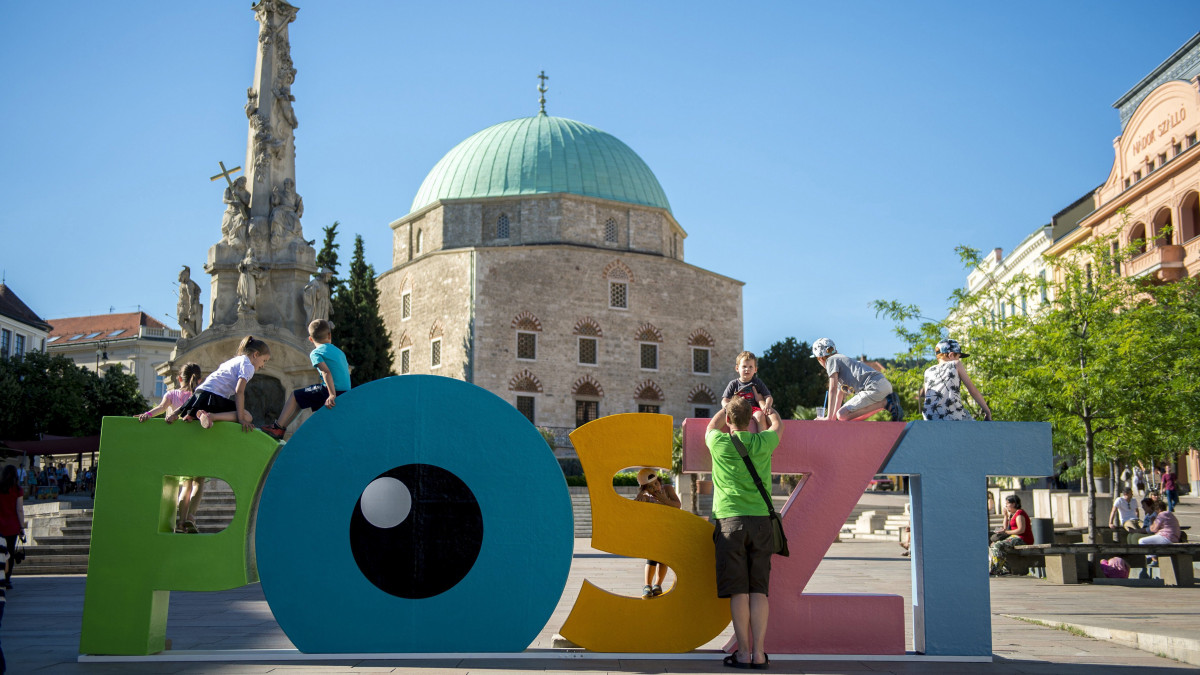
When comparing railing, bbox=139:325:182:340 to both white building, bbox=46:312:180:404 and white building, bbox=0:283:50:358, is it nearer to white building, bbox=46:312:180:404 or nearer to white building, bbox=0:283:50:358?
white building, bbox=46:312:180:404

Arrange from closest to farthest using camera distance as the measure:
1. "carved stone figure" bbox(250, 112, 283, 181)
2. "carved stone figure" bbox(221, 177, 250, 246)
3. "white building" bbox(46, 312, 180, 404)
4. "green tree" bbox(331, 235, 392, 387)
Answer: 1. "carved stone figure" bbox(221, 177, 250, 246)
2. "carved stone figure" bbox(250, 112, 283, 181)
3. "green tree" bbox(331, 235, 392, 387)
4. "white building" bbox(46, 312, 180, 404)

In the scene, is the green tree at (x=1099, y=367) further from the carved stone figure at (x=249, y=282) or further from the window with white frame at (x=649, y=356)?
the window with white frame at (x=649, y=356)

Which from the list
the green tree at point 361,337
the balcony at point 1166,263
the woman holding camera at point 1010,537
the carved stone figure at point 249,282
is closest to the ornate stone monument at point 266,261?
the carved stone figure at point 249,282

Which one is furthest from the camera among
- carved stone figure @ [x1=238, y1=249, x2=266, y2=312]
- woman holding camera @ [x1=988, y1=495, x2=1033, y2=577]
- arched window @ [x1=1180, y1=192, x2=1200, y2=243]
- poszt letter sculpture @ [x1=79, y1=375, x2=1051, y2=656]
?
arched window @ [x1=1180, y1=192, x2=1200, y2=243]

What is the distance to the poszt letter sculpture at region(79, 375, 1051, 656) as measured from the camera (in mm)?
6027

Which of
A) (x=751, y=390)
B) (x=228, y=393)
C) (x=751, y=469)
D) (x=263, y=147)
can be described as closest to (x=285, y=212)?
(x=263, y=147)

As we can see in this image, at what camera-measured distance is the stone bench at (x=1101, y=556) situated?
36.3 feet

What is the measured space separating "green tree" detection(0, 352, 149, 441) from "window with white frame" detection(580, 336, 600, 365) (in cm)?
1848

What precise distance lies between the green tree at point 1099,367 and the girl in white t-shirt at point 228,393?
1245 centimetres

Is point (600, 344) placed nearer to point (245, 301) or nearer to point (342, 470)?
point (245, 301)

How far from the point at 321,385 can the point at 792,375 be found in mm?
42705

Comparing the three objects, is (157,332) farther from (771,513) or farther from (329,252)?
(771,513)

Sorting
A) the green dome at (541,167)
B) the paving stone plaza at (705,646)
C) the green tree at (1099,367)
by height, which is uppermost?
the green dome at (541,167)

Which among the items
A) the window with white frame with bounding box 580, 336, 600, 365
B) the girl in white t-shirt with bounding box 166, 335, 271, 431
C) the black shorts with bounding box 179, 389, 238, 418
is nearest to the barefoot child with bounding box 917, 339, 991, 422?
the girl in white t-shirt with bounding box 166, 335, 271, 431
